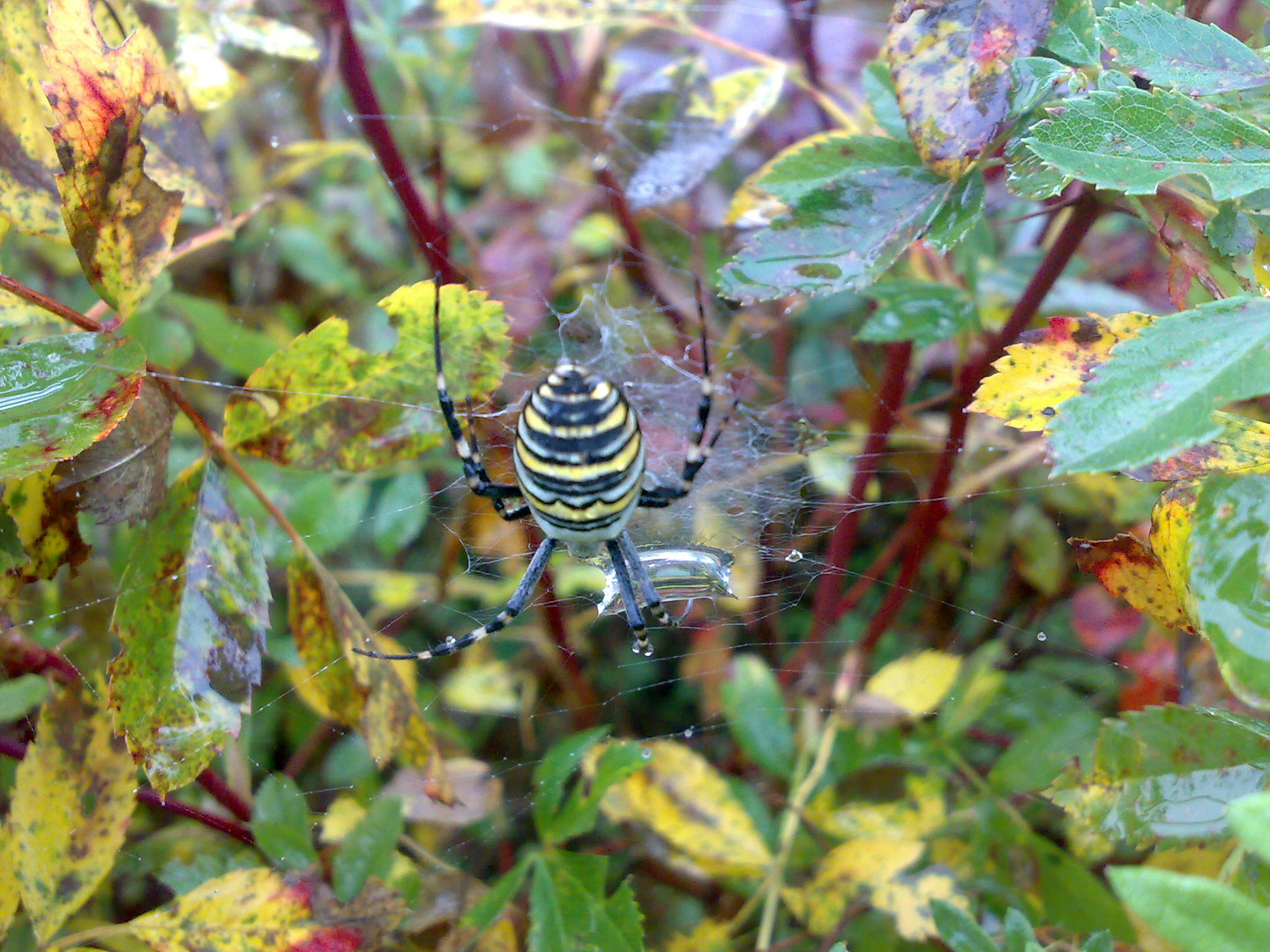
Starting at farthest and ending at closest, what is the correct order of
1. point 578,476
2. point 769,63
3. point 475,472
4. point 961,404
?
point 769,63
point 475,472
point 961,404
point 578,476

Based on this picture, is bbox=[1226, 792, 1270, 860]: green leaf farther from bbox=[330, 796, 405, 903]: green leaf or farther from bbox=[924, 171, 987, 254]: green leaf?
bbox=[330, 796, 405, 903]: green leaf

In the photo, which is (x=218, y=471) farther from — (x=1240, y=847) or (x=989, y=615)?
(x=989, y=615)

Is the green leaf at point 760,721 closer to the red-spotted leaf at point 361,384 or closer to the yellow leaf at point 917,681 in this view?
the yellow leaf at point 917,681

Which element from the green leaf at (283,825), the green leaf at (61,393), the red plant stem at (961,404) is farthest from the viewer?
the green leaf at (283,825)

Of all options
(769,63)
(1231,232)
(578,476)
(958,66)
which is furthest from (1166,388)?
(769,63)

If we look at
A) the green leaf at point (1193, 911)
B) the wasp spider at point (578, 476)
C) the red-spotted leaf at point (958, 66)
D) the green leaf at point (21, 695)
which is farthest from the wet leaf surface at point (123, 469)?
the green leaf at point (1193, 911)

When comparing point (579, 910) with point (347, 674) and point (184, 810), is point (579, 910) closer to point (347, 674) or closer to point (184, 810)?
point (347, 674)
